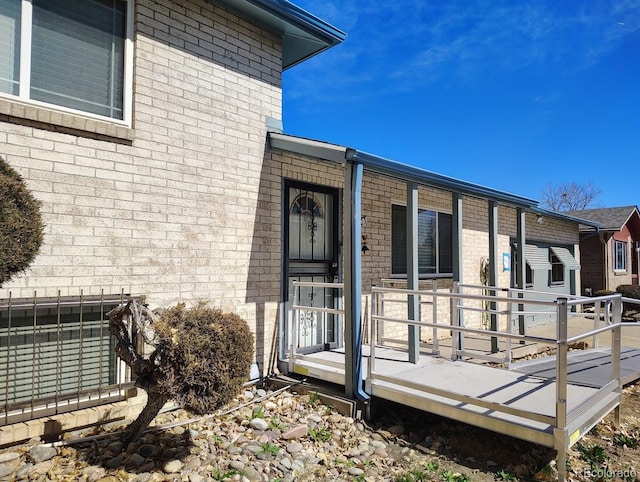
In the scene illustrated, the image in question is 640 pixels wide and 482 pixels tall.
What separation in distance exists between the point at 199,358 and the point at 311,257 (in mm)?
3192

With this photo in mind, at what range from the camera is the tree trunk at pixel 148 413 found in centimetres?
326

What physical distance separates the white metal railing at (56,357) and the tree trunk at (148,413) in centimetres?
71

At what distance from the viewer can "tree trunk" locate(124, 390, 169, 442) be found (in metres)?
3.26

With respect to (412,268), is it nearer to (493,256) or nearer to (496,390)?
(496,390)

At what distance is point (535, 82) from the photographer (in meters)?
15.8

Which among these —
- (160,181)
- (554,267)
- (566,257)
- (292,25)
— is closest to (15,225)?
(160,181)

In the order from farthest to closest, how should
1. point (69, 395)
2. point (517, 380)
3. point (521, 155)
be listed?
1. point (521, 155)
2. point (517, 380)
3. point (69, 395)

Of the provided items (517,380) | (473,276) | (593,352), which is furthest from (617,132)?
(517,380)

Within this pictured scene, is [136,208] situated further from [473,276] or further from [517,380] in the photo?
[473,276]

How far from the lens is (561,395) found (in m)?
3.33

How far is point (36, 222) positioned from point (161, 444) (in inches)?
79.2

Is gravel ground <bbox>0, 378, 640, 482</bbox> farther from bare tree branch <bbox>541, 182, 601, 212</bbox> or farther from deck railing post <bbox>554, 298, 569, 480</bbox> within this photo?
bare tree branch <bbox>541, 182, 601, 212</bbox>

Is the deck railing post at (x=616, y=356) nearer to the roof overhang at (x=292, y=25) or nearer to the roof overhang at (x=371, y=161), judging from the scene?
the roof overhang at (x=371, y=161)

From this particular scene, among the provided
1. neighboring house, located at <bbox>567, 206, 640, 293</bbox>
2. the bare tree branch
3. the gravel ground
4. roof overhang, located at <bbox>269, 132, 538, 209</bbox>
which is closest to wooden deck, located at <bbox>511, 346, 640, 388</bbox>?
the gravel ground
